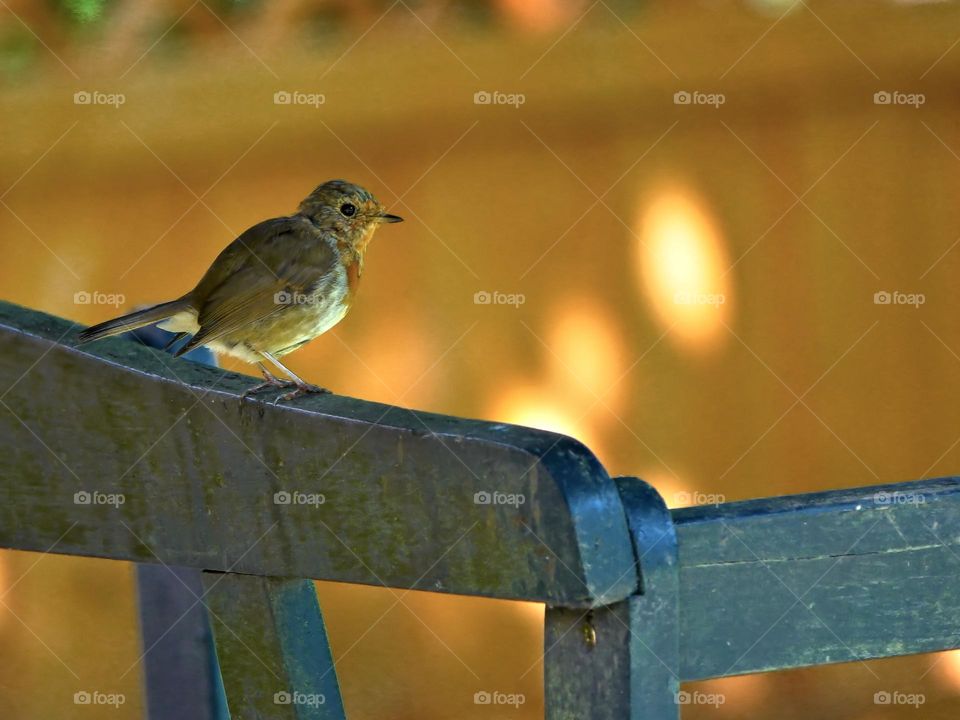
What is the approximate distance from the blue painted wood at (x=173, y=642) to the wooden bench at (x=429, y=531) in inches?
36.1

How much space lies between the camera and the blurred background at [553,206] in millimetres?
4090

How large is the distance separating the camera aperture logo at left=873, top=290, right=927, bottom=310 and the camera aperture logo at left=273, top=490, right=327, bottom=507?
3.02 metres

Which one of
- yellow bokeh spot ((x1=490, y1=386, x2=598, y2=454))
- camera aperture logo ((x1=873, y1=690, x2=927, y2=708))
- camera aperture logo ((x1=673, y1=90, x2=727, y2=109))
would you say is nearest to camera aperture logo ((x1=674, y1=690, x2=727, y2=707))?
camera aperture logo ((x1=873, y1=690, x2=927, y2=708))

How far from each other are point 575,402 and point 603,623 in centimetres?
300

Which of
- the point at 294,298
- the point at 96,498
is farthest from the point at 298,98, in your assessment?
the point at 96,498

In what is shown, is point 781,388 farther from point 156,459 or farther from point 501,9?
point 156,459

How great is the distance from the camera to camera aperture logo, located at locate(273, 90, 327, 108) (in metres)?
4.13

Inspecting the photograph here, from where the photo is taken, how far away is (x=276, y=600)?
1746 millimetres

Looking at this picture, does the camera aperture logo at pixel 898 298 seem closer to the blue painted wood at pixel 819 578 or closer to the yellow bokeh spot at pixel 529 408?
the yellow bokeh spot at pixel 529 408

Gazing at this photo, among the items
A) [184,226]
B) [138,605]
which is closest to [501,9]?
[184,226]

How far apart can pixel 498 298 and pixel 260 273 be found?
1175 mm

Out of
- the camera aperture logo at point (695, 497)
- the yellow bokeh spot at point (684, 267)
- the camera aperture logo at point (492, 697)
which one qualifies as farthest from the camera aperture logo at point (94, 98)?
the camera aperture logo at point (492, 697)

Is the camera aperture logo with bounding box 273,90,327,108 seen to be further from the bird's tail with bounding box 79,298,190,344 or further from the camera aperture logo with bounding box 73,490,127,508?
the camera aperture logo with bounding box 73,490,127,508

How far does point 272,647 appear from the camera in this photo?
178 cm
